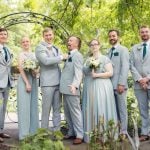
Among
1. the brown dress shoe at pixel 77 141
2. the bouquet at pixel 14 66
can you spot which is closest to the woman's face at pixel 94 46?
the bouquet at pixel 14 66

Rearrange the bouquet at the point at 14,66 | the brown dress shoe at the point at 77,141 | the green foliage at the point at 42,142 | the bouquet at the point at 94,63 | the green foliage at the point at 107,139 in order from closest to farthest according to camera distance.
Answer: the green foliage at the point at 42,142, the green foliage at the point at 107,139, the bouquet at the point at 94,63, the brown dress shoe at the point at 77,141, the bouquet at the point at 14,66

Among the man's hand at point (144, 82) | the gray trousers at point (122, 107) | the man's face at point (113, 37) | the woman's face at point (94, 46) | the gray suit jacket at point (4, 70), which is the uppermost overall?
the man's face at point (113, 37)

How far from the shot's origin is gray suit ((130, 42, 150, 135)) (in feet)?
19.9

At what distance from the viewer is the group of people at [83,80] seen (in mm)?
5984

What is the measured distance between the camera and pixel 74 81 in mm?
5863

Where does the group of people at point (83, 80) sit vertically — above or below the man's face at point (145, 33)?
below

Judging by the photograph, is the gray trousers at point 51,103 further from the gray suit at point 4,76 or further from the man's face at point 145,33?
the man's face at point 145,33

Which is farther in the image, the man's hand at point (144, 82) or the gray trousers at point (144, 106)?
the gray trousers at point (144, 106)

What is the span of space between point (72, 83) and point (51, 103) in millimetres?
521

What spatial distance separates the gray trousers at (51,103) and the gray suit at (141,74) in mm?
1151

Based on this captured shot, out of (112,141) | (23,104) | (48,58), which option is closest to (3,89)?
(23,104)

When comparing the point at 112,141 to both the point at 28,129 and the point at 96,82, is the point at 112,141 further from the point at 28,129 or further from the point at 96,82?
the point at 28,129

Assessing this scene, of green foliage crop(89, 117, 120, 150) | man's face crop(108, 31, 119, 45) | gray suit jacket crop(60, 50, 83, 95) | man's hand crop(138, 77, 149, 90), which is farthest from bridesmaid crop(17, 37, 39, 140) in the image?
green foliage crop(89, 117, 120, 150)

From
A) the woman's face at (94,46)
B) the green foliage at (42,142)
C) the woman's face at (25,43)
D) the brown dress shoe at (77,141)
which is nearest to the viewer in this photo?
the green foliage at (42,142)
